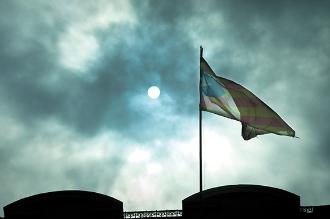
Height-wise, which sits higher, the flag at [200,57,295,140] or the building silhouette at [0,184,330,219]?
the flag at [200,57,295,140]

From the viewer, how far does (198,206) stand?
1108 inches

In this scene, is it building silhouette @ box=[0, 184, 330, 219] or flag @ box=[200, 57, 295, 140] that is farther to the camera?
building silhouette @ box=[0, 184, 330, 219]

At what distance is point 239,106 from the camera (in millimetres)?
19953

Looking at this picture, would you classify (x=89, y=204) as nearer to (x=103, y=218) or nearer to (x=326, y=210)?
(x=103, y=218)

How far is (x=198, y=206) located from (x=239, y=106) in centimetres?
1024

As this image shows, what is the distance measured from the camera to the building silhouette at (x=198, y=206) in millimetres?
28281

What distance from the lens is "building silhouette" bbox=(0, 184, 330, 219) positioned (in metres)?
28.3

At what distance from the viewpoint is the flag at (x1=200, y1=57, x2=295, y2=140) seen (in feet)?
63.6

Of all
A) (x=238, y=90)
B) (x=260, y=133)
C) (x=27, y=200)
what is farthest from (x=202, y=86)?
(x=27, y=200)

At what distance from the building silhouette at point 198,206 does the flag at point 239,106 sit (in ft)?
32.1

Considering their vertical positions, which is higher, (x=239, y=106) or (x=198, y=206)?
(x=239, y=106)

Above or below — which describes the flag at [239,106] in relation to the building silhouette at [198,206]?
above

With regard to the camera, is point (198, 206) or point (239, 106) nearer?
point (239, 106)

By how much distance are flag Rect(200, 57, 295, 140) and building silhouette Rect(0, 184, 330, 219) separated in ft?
32.1
